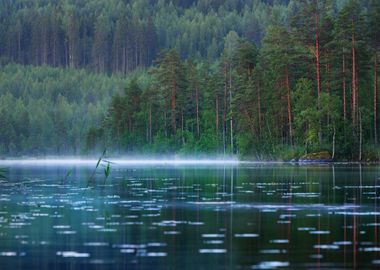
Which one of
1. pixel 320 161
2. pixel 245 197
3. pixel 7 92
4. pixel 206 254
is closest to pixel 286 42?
pixel 320 161

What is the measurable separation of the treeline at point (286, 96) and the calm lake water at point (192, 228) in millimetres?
43063

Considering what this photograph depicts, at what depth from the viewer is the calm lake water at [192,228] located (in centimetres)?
1897

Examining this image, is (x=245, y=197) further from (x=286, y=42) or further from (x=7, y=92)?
(x=7, y=92)

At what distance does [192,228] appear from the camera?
80.4 feet

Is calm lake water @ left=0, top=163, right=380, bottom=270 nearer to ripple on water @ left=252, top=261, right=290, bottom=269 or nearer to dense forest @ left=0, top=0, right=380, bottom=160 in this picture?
ripple on water @ left=252, top=261, right=290, bottom=269

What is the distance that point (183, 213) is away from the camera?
95.4 feet

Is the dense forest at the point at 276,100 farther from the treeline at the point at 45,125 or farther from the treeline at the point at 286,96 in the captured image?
the treeline at the point at 45,125

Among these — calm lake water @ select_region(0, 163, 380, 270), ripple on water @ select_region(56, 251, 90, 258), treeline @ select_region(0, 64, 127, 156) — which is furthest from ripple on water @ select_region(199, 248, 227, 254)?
treeline @ select_region(0, 64, 127, 156)

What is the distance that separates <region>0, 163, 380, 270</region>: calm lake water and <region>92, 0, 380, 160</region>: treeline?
4306cm

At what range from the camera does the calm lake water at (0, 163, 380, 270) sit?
19.0 metres

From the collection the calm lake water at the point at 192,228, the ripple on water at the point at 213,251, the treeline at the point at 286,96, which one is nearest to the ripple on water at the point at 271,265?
the calm lake water at the point at 192,228

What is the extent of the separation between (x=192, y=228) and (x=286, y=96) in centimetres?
7141

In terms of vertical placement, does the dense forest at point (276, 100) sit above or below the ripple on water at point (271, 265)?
above

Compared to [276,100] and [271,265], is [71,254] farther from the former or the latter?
[276,100]
